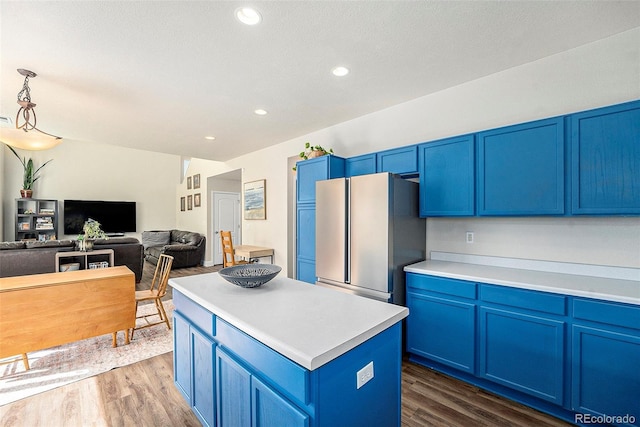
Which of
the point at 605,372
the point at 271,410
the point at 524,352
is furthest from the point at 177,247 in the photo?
the point at 605,372

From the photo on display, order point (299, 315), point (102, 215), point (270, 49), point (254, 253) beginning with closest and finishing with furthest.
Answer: point (299, 315)
point (270, 49)
point (254, 253)
point (102, 215)

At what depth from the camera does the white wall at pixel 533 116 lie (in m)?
1.93

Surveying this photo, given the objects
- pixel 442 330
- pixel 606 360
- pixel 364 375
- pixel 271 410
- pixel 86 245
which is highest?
pixel 86 245

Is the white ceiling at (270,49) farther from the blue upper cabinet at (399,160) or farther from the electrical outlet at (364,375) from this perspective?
the electrical outlet at (364,375)

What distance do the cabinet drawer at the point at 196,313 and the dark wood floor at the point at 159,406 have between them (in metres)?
0.78

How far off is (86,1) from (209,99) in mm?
1404

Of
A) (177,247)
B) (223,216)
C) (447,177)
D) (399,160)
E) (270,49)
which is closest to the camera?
(270,49)

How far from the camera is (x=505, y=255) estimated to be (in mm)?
2402

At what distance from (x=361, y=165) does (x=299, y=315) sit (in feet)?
7.66

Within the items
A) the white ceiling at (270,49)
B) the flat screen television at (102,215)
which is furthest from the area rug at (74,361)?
the flat screen television at (102,215)

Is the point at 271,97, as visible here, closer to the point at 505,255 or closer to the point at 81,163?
the point at 505,255

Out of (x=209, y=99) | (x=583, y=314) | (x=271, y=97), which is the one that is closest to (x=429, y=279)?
(x=583, y=314)

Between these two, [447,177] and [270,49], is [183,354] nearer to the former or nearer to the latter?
[270,49]

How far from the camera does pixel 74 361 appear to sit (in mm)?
2553
